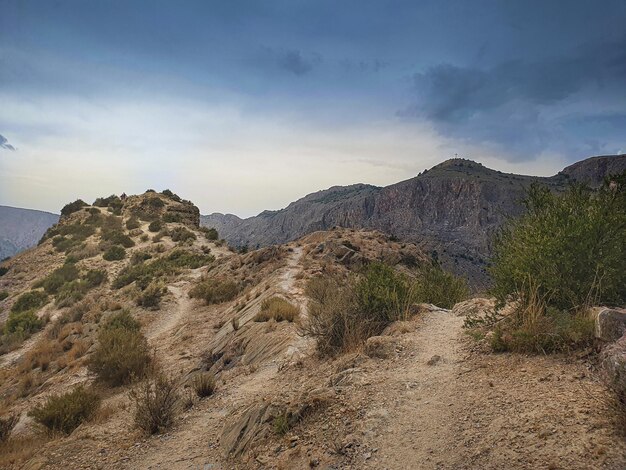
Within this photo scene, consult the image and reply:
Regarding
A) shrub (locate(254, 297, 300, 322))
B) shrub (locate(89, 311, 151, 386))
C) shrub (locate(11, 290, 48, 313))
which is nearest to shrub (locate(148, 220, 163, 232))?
shrub (locate(11, 290, 48, 313))

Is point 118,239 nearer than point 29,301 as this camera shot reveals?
No

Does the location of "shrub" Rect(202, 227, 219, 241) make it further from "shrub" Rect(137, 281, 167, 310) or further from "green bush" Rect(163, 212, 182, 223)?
"shrub" Rect(137, 281, 167, 310)

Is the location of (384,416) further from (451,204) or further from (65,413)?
(451,204)

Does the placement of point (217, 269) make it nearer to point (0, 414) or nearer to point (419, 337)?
point (0, 414)

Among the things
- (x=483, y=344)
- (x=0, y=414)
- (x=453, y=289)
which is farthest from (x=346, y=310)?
(x=0, y=414)

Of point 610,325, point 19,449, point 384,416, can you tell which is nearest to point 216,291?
point 19,449

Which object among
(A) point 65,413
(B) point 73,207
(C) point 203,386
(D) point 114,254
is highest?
(B) point 73,207

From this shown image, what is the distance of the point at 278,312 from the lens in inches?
512

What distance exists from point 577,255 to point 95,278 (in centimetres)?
3314

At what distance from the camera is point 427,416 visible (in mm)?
4922

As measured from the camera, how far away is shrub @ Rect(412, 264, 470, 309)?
13141 millimetres

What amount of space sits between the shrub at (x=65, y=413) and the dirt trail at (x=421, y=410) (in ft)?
22.0

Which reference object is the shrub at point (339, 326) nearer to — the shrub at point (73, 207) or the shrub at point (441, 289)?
the shrub at point (441, 289)

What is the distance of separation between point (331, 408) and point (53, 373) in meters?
13.7
